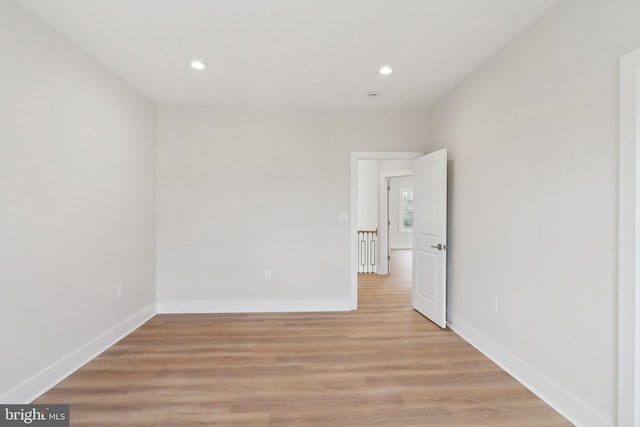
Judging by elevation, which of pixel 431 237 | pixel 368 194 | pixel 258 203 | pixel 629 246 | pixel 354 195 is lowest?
pixel 431 237

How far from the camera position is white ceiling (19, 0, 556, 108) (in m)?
1.96

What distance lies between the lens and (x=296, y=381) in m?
2.21

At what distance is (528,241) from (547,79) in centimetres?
113

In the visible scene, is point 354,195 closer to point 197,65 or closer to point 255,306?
point 255,306

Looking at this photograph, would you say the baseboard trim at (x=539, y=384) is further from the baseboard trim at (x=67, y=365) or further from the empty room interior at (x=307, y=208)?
the baseboard trim at (x=67, y=365)

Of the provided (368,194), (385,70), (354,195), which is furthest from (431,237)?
(368,194)

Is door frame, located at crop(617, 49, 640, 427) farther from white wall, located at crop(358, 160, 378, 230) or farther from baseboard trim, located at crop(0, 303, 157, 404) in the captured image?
white wall, located at crop(358, 160, 378, 230)

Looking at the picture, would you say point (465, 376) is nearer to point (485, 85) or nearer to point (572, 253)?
point (572, 253)

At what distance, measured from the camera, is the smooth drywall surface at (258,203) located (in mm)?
3682

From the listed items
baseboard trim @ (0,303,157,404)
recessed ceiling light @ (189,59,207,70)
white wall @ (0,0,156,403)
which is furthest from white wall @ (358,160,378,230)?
baseboard trim @ (0,303,157,404)

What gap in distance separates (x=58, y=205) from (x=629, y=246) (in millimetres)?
3597

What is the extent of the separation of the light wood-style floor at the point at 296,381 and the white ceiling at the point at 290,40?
2619 millimetres

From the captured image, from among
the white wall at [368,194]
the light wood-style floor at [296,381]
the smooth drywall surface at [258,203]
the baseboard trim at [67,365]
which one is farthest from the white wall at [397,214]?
the baseboard trim at [67,365]

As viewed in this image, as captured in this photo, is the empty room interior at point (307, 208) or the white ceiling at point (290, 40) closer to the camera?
the empty room interior at point (307, 208)
